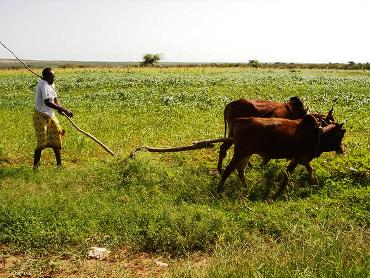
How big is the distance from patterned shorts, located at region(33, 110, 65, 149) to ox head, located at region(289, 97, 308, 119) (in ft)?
19.5

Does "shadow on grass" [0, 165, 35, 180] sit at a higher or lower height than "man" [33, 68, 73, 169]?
lower

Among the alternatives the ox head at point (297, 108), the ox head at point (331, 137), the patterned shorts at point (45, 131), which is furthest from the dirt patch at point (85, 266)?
the ox head at point (297, 108)

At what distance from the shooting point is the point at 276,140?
8.67 meters

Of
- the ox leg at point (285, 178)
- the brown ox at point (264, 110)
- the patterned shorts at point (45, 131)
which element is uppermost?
the brown ox at point (264, 110)

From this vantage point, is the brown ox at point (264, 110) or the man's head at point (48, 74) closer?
the man's head at point (48, 74)

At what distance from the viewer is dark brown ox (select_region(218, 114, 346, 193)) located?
863cm

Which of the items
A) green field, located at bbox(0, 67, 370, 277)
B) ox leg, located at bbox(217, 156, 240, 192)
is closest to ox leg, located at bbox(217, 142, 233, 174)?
green field, located at bbox(0, 67, 370, 277)

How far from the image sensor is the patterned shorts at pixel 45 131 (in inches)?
399

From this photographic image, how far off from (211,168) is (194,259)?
15.5 feet

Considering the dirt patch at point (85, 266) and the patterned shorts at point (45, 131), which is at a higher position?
the patterned shorts at point (45, 131)

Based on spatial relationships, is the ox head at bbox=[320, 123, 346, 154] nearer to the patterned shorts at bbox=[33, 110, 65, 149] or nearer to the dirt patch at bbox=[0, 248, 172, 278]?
the dirt patch at bbox=[0, 248, 172, 278]

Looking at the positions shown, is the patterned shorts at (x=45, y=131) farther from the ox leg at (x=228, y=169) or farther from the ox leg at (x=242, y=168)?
the ox leg at (x=242, y=168)

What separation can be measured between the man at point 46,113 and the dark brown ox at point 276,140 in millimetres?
4153

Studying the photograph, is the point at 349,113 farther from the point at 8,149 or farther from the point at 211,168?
the point at 8,149
